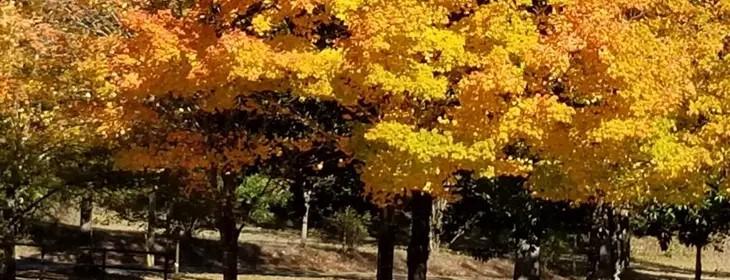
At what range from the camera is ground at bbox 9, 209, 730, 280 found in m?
44.2

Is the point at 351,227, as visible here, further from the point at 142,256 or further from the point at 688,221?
the point at 688,221

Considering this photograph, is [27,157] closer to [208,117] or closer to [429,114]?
[208,117]

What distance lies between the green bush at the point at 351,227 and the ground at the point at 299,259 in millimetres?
475

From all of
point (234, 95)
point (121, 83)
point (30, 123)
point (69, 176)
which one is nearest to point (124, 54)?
point (121, 83)

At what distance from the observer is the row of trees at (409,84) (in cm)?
1788

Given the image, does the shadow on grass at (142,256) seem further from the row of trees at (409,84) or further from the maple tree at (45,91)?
the row of trees at (409,84)

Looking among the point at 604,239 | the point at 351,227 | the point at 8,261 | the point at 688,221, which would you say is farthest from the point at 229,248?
the point at 351,227

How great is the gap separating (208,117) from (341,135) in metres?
2.78

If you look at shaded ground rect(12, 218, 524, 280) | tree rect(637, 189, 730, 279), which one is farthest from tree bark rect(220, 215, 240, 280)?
shaded ground rect(12, 218, 524, 280)

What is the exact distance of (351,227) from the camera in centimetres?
5094

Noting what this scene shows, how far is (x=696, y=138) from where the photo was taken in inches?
770

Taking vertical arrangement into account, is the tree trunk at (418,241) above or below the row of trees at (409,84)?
below

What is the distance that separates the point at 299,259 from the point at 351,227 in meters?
2.95

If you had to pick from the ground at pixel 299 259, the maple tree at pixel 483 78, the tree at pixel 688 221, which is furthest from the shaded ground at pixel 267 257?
the maple tree at pixel 483 78
